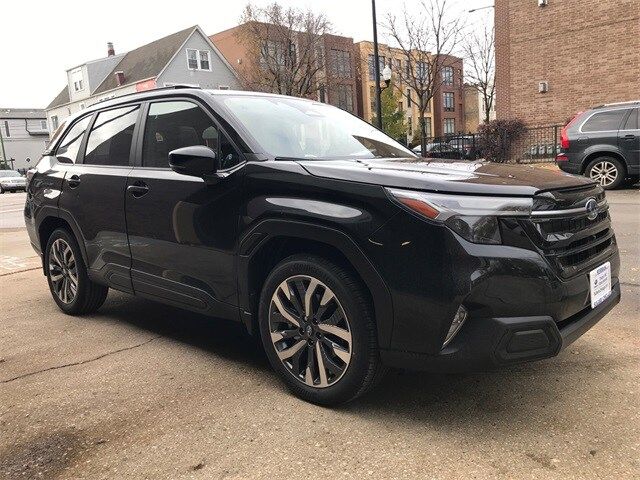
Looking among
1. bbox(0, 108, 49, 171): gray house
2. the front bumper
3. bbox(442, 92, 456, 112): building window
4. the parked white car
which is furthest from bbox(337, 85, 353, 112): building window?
the front bumper

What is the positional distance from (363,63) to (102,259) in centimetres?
5450

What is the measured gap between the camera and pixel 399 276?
8.39ft

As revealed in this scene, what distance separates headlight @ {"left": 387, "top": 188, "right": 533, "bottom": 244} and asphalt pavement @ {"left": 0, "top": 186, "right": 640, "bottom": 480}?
3.14 ft

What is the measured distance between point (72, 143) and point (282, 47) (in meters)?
37.4

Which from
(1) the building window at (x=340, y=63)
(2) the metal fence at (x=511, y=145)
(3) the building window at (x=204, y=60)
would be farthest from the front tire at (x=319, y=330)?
(3) the building window at (x=204, y=60)

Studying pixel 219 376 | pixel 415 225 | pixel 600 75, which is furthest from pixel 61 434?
pixel 600 75

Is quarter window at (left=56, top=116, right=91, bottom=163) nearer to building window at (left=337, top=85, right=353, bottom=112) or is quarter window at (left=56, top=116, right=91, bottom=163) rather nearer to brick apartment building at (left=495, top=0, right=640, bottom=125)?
brick apartment building at (left=495, top=0, right=640, bottom=125)

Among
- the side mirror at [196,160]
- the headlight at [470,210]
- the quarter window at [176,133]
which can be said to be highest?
the quarter window at [176,133]

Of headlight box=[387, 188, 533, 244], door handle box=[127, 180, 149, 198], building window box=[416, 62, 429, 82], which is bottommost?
headlight box=[387, 188, 533, 244]

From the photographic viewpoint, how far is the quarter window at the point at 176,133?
345 centimetres

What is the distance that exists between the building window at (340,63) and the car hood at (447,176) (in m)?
45.7

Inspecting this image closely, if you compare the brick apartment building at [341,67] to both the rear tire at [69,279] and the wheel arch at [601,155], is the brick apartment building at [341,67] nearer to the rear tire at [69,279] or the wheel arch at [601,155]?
the wheel arch at [601,155]

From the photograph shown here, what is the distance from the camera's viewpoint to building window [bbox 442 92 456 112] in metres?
72.8

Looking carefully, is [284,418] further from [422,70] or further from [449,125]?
[449,125]
